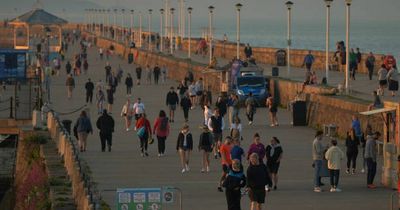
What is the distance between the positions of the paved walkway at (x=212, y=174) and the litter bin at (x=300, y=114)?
13.9 inches

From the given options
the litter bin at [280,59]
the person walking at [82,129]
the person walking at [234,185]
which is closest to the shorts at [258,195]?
the person walking at [234,185]

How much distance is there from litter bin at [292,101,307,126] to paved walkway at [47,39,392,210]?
0.35m

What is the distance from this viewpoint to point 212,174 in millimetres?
26312

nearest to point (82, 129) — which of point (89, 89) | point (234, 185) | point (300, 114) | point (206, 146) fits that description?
point (206, 146)

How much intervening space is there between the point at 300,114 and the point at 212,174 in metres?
11.7

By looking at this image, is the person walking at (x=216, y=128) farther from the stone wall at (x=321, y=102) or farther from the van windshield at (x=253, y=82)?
the van windshield at (x=253, y=82)

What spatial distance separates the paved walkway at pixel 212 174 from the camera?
878 inches

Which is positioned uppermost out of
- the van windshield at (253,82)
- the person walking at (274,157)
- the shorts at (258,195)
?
the van windshield at (253,82)

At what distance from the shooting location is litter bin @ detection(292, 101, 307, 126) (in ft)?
123

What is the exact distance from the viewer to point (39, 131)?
34500mm

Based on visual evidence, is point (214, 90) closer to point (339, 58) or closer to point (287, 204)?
point (339, 58)

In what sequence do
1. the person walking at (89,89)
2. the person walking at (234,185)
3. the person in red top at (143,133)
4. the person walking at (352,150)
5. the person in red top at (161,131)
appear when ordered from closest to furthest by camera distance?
1. the person walking at (234,185)
2. the person walking at (352,150)
3. the person in red top at (161,131)
4. the person in red top at (143,133)
5. the person walking at (89,89)

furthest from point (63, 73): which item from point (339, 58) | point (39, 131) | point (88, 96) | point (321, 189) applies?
point (321, 189)

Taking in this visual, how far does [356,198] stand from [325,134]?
10967 millimetres
